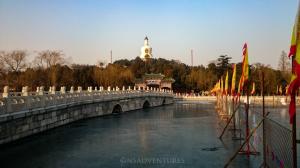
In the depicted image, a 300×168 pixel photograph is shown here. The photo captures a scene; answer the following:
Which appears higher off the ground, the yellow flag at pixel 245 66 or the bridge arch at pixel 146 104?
the yellow flag at pixel 245 66

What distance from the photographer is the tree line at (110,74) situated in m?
46.7

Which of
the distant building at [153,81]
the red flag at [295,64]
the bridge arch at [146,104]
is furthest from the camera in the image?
the distant building at [153,81]

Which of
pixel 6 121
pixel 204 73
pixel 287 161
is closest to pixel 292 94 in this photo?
pixel 287 161

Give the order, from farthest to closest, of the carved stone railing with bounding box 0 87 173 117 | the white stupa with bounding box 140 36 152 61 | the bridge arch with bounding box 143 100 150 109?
the white stupa with bounding box 140 36 152 61 < the bridge arch with bounding box 143 100 150 109 < the carved stone railing with bounding box 0 87 173 117

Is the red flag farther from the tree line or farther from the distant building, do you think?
the distant building

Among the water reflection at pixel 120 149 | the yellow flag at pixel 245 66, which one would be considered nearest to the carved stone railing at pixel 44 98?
the water reflection at pixel 120 149

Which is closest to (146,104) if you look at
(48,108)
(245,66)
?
(48,108)

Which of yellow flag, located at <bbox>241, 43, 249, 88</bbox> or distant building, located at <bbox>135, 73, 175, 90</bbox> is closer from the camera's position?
yellow flag, located at <bbox>241, 43, 249, 88</bbox>

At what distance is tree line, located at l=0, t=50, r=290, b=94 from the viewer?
Answer: 46684 mm

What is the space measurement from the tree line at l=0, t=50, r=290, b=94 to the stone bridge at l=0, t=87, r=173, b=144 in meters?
12.2

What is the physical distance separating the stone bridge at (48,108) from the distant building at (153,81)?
35.7 m

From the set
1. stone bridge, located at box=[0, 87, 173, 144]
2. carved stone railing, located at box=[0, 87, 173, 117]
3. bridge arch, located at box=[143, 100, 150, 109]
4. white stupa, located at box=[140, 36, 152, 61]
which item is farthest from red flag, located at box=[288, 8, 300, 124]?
white stupa, located at box=[140, 36, 152, 61]

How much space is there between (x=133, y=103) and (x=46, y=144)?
25.9 metres

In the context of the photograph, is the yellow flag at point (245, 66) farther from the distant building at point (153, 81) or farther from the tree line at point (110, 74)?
the distant building at point (153, 81)
